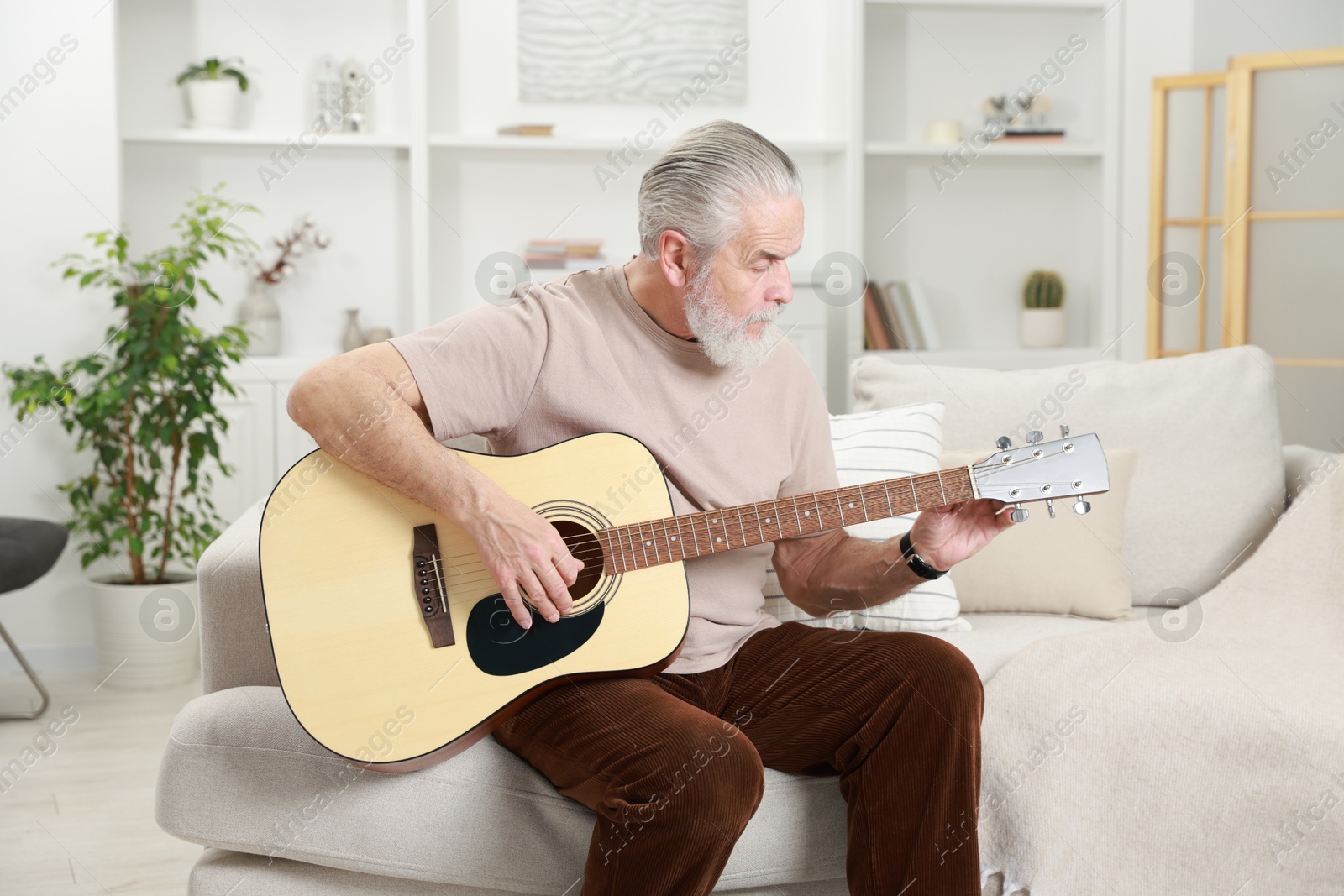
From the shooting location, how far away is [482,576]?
4.48 ft

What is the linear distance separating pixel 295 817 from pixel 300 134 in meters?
2.74

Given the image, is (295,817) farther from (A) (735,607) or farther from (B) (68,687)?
(B) (68,687)

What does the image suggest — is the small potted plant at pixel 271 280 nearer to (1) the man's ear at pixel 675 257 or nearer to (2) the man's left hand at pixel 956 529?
(1) the man's ear at pixel 675 257

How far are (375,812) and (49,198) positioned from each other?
2.52m

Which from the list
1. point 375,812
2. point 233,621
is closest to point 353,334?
point 233,621

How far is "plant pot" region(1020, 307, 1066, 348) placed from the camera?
410 cm

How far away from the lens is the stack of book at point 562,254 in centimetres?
371

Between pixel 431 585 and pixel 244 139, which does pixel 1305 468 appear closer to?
pixel 431 585

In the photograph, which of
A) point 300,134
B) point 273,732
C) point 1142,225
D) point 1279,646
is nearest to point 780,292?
point 273,732

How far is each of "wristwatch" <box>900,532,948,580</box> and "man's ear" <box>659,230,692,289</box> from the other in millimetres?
447

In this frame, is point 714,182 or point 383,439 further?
point 714,182

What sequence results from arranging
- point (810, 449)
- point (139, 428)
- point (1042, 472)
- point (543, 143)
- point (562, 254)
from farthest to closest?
point (562, 254), point (543, 143), point (139, 428), point (810, 449), point (1042, 472)

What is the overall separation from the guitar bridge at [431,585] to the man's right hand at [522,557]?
6 centimetres

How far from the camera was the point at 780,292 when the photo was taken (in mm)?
1496
